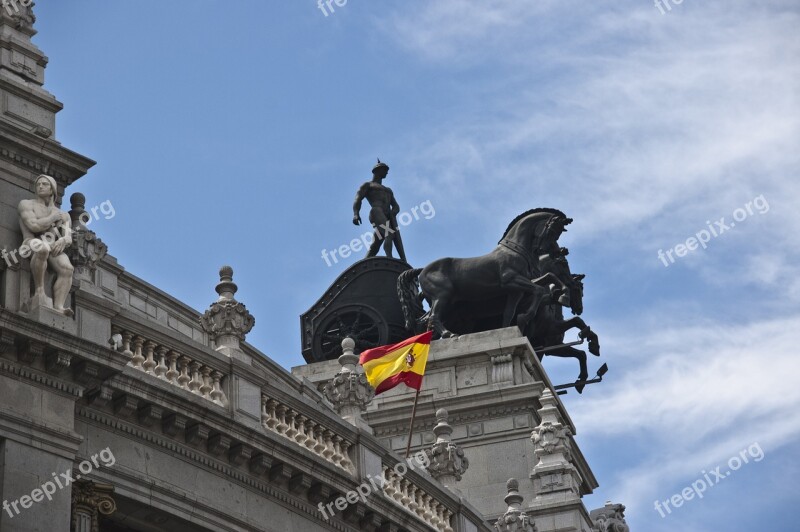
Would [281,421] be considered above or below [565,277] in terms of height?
below

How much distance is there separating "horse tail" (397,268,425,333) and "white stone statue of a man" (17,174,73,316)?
2731cm

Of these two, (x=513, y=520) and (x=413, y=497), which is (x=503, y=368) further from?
(x=413, y=497)

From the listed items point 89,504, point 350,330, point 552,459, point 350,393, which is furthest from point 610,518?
point 89,504

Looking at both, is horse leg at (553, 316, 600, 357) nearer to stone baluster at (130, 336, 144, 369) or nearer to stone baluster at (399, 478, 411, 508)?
stone baluster at (399, 478, 411, 508)

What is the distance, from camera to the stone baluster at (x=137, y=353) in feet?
112

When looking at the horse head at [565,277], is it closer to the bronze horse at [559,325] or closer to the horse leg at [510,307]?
the bronze horse at [559,325]

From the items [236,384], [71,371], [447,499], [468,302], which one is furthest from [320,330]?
[71,371]

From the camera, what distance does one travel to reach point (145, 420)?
1318 inches

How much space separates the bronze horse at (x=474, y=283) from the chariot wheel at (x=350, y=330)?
1142 millimetres

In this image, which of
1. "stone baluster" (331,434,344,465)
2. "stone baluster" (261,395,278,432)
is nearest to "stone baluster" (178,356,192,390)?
"stone baluster" (261,395,278,432)

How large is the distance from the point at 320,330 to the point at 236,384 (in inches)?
967

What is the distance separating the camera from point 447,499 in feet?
139

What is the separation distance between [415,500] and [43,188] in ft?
39.9

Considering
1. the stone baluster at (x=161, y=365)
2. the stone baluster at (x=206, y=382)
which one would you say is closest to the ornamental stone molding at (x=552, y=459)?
the stone baluster at (x=206, y=382)
